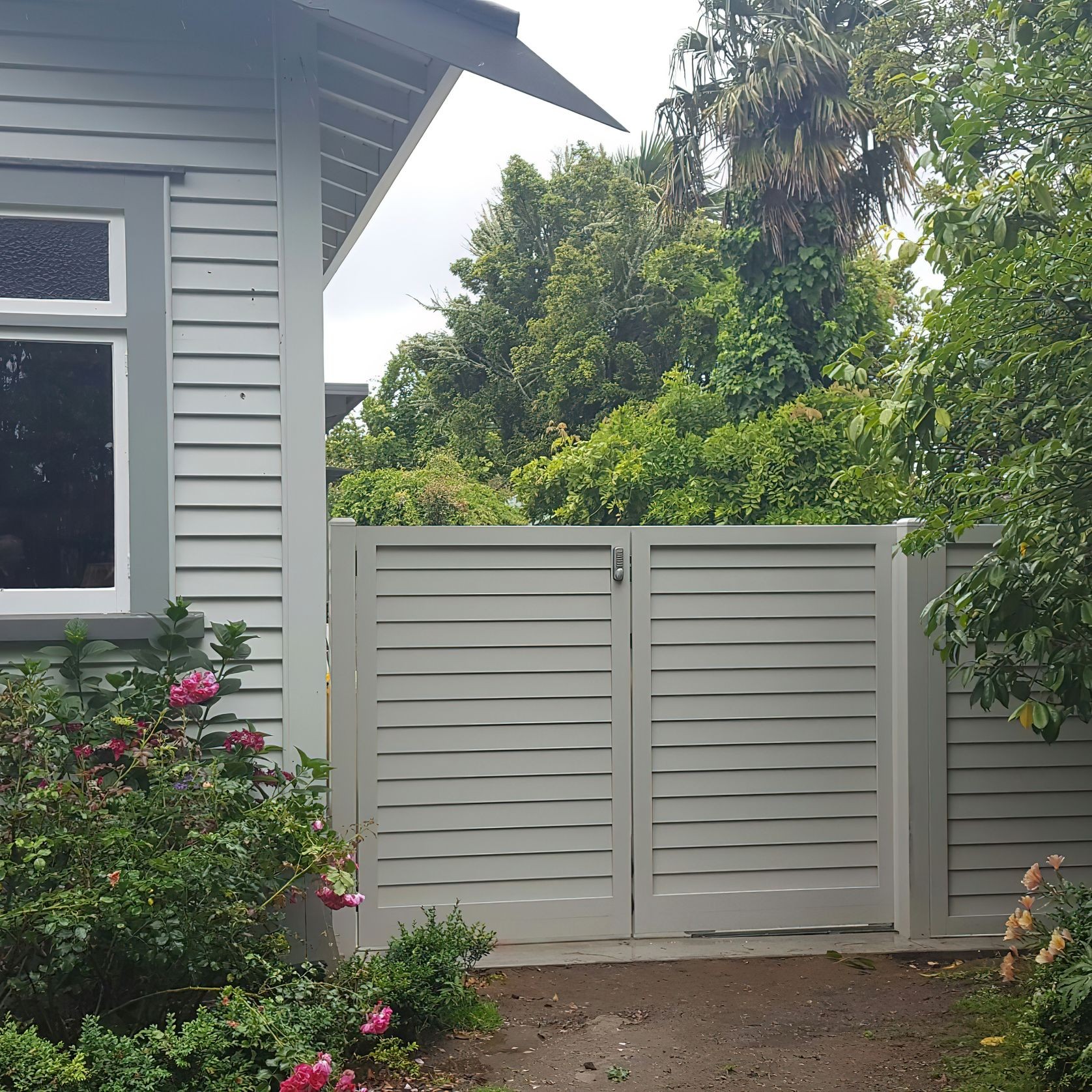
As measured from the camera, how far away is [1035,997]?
3.22 meters

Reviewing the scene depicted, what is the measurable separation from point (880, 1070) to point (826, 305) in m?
14.9

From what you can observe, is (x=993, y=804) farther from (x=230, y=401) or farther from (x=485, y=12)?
(x=485, y=12)

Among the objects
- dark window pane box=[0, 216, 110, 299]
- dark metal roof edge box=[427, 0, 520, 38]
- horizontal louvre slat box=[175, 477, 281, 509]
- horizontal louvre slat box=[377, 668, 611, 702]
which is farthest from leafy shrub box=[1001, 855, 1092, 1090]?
dark window pane box=[0, 216, 110, 299]

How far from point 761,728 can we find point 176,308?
3.04 m

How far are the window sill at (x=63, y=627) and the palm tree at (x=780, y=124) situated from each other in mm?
14230

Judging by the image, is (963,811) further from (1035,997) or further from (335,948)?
(335,948)

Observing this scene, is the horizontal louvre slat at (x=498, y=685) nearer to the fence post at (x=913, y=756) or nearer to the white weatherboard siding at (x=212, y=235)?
the white weatherboard siding at (x=212, y=235)

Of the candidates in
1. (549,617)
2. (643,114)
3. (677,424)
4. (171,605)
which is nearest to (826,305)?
(677,424)

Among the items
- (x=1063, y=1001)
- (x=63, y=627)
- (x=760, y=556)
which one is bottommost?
(x=1063, y=1001)

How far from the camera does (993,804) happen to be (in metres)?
4.91

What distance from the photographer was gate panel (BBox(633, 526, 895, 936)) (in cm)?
483

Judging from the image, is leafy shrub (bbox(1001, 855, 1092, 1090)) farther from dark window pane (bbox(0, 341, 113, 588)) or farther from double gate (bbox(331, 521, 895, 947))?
dark window pane (bbox(0, 341, 113, 588))

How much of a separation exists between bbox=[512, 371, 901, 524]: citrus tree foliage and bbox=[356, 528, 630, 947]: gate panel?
8.69 meters

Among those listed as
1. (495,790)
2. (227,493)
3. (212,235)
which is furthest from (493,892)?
(212,235)
